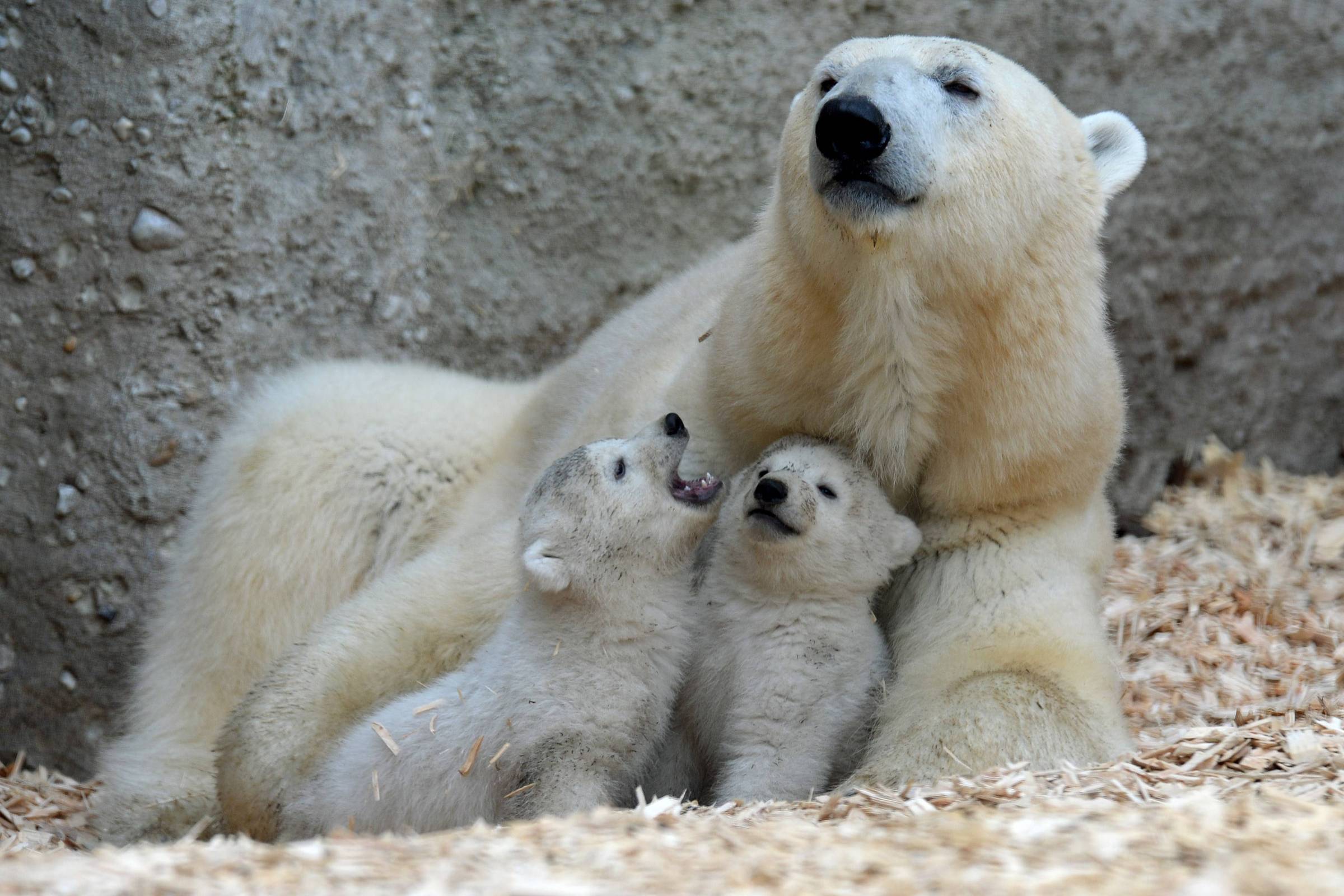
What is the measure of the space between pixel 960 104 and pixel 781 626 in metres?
1.07

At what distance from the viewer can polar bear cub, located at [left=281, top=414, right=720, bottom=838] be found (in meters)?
2.69

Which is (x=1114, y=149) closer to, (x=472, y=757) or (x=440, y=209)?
(x=472, y=757)

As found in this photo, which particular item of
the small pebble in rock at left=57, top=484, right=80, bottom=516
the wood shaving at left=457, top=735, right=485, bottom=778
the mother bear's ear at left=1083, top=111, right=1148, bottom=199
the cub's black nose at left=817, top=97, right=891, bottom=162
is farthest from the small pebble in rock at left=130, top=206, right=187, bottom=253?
the mother bear's ear at left=1083, top=111, right=1148, bottom=199

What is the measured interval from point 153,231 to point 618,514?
7.12ft

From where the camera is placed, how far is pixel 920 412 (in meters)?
2.87

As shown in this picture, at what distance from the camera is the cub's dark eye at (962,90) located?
276cm

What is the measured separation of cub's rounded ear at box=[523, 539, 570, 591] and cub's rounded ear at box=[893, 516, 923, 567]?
0.67 metres

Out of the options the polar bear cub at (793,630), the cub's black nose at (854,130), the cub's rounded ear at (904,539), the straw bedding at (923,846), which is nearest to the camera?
the straw bedding at (923,846)

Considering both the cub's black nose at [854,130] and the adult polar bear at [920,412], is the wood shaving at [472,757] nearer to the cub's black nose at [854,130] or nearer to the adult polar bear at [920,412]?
the adult polar bear at [920,412]

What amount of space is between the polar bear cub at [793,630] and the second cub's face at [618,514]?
0.13m

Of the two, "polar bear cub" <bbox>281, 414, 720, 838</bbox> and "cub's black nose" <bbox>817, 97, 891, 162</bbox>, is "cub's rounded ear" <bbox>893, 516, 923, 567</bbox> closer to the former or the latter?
"polar bear cub" <bbox>281, 414, 720, 838</bbox>

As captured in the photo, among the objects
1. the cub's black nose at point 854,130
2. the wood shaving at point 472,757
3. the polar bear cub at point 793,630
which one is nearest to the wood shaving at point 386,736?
the wood shaving at point 472,757

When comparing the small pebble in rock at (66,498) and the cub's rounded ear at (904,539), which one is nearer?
the cub's rounded ear at (904,539)

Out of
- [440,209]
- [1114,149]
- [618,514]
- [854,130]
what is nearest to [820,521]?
[618,514]
